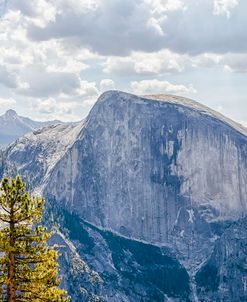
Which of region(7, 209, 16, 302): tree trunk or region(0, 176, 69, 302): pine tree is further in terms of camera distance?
region(0, 176, 69, 302): pine tree

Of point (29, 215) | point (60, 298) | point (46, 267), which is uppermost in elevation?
point (29, 215)

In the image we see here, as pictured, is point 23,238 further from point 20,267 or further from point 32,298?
point 32,298

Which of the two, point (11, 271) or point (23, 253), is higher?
point (23, 253)

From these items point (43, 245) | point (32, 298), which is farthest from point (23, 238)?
point (32, 298)

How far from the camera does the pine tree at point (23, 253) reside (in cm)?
3909

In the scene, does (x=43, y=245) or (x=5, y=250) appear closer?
(x=5, y=250)

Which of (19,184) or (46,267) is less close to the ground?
(19,184)

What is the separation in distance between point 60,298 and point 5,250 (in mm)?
6790

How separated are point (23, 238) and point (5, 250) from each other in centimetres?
210

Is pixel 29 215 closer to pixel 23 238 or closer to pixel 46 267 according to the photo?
pixel 23 238

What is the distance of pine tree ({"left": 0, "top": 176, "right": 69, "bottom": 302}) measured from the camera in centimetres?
3909

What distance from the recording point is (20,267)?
40.6m

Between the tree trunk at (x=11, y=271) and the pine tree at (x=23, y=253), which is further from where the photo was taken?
the pine tree at (x=23, y=253)

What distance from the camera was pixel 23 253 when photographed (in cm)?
3956
